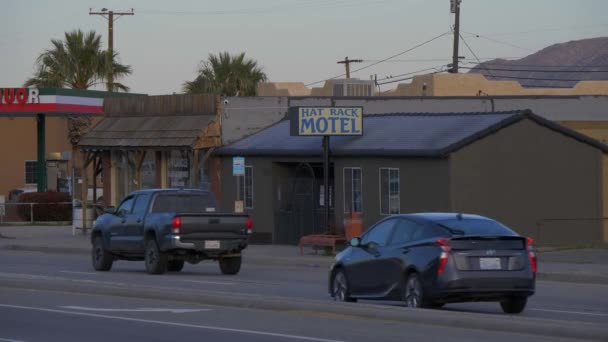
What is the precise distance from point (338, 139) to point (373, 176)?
8.52 ft

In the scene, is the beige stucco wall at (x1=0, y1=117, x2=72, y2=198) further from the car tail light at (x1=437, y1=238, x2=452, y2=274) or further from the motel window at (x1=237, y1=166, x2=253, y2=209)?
the car tail light at (x1=437, y1=238, x2=452, y2=274)

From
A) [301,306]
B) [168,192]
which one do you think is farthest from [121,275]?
[301,306]

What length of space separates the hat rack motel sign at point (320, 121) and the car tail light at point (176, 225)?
9304 millimetres

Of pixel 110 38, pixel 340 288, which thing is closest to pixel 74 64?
pixel 110 38

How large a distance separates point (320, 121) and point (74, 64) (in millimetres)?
33520

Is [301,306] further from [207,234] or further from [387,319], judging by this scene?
[207,234]

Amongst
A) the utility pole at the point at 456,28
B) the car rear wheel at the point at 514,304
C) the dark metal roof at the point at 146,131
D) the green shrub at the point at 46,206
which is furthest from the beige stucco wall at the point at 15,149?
the car rear wheel at the point at 514,304

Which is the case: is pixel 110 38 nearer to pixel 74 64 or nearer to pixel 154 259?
pixel 74 64

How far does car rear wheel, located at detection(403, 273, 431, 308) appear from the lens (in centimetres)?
1647

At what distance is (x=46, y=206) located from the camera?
52812mm

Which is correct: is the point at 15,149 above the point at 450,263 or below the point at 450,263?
above

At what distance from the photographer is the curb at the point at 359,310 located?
44.5ft

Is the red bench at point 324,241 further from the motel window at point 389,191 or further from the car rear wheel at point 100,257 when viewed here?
the car rear wheel at point 100,257

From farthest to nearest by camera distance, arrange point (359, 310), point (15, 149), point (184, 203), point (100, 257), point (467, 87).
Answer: point (15, 149) → point (467, 87) → point (100, 257) → point (184, 203) → point (359, 310)
